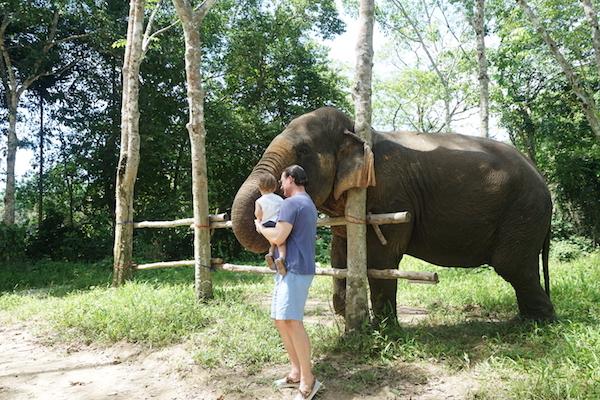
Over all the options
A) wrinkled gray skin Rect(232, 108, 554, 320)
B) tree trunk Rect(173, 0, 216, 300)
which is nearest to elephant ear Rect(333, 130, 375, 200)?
wrinkled gray skin Rect(232, 108, 554, 320)

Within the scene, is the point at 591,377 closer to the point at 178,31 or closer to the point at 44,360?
the point at 44,360

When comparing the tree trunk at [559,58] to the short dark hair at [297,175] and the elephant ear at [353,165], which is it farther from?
the short dark hair at [297,175]

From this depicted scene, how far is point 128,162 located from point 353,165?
5.08 meters

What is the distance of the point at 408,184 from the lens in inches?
219

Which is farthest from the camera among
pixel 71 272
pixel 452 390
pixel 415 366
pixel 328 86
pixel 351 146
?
pixel 328 86

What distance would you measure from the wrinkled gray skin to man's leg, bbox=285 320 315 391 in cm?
160

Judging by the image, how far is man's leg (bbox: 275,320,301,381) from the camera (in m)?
3.98

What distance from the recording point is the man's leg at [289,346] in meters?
3.98

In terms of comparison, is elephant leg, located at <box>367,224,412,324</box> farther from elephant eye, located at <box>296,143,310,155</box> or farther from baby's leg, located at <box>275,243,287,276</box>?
baby's leg, located at <box>275,243,287,276</box>

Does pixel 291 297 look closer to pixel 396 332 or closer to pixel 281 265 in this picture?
pixel 281 265

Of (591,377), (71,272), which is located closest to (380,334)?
(591,377)

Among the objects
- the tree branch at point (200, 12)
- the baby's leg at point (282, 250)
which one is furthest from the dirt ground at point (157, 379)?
the tree branch at point (200, 12)

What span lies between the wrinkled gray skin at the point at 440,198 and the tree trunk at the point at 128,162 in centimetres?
441

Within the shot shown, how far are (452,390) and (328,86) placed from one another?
16564mm
